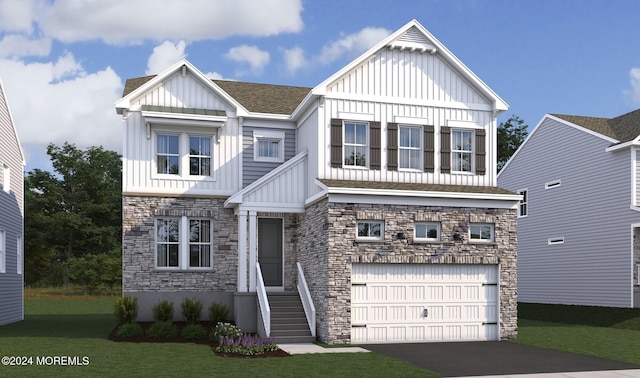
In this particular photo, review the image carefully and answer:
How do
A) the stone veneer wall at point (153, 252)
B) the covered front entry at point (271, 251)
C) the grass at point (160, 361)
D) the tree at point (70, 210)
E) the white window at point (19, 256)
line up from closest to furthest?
the grass at point (160, 361), the stone veneer wall at point (153, 252), the covered front entry at point (271, 251), the white window at point (19, 256), the tree at point (70, 210)

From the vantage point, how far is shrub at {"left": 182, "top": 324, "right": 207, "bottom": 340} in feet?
62.5

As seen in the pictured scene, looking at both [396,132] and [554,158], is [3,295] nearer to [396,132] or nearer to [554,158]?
[396,132]

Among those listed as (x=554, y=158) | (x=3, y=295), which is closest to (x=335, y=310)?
(x=3, y=295)

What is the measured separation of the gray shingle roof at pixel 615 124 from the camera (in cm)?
2748

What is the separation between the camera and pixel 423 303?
19719mm

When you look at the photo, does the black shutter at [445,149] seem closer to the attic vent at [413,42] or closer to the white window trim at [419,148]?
the white window trim at [419,148]

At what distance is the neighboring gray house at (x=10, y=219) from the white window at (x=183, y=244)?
7582 mm

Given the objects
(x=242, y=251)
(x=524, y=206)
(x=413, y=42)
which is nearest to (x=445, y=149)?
(x=413, y=42)

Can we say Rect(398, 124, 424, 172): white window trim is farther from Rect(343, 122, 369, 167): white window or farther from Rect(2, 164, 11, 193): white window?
Rect(2, 164, 11, 193): white window

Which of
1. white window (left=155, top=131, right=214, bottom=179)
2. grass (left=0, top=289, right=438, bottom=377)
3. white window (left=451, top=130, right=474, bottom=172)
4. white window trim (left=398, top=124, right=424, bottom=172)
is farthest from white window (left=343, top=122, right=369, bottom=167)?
grass (left=0, top=289, right=438, bottom=377)

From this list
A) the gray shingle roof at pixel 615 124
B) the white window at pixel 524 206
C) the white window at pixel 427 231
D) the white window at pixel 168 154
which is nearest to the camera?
the white window at pixel 427 231

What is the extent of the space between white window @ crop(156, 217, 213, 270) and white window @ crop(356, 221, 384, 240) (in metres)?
5.93

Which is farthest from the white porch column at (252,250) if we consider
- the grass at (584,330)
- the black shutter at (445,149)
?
the grass at (584,330)

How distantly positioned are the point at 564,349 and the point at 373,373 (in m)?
7.12
